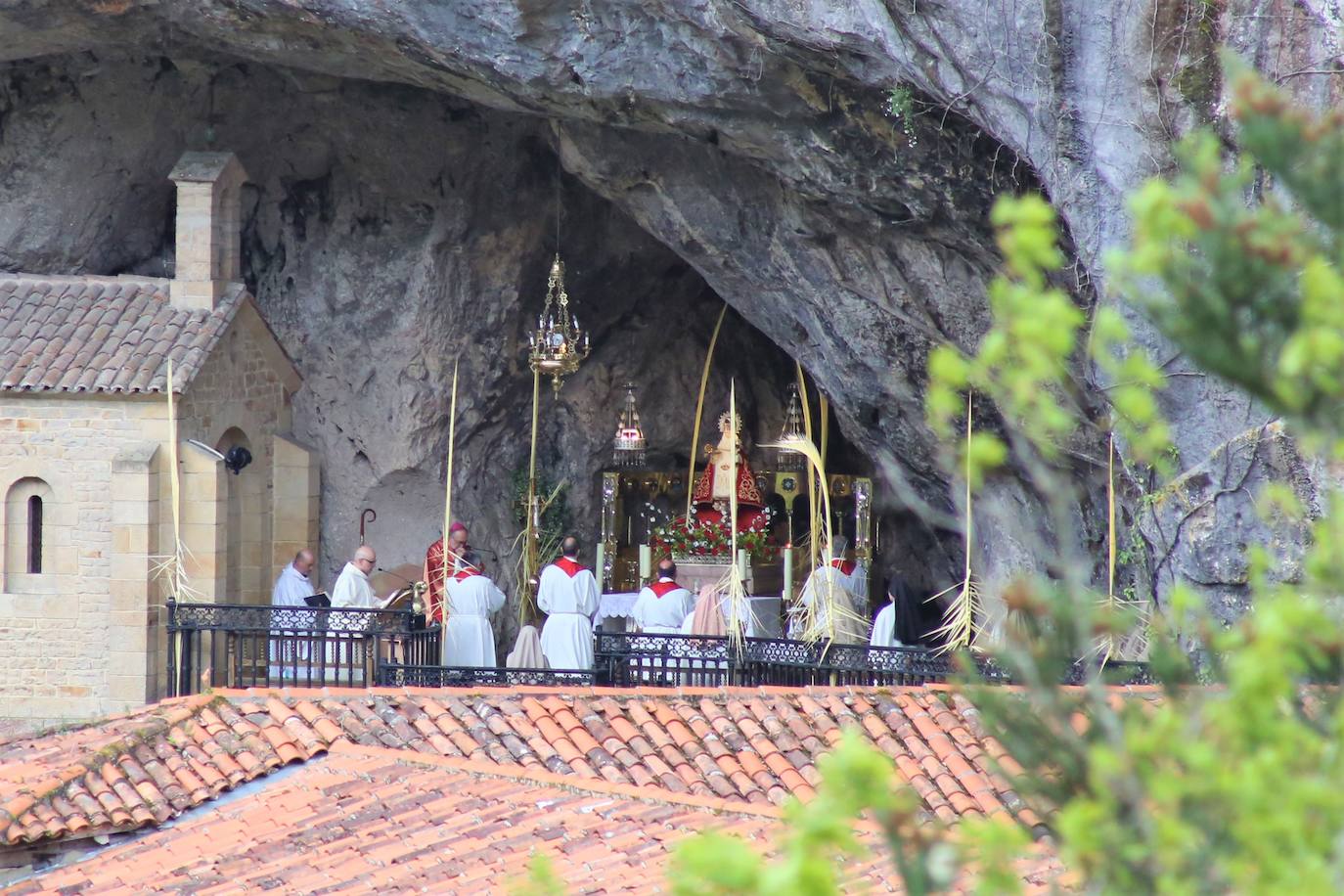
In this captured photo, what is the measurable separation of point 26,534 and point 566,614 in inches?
236

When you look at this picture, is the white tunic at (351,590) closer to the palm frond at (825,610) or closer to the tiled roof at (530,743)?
the tiled roof at (530,743)

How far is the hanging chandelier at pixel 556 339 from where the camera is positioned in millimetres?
20562

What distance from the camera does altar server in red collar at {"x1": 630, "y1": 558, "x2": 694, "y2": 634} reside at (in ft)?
63.4

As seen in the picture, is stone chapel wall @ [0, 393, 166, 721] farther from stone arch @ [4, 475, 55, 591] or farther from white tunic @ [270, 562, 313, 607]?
white tunic @ [270, 562, 313, 607]

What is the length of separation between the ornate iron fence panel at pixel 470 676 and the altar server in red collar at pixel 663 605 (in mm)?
2521

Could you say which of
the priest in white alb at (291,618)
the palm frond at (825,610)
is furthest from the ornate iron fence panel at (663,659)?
the priest in white alb at (291,618)

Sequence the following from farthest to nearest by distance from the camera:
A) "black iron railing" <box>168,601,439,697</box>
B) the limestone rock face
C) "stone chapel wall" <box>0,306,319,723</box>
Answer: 1. "stone chapel wall" <box>0,306,319,723</box>
2. "black iron railing" <box>168,601,439,697</box>
3. the limestone rock face

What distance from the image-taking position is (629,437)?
22562 mm

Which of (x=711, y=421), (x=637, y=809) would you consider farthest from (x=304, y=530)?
(x=637, y=809)

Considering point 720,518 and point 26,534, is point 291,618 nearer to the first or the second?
point 26,534

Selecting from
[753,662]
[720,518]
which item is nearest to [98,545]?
[753,662]

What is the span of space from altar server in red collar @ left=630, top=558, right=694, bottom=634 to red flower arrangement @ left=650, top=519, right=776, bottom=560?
204 cm

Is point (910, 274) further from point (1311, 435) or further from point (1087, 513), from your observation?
point (1311, 435)

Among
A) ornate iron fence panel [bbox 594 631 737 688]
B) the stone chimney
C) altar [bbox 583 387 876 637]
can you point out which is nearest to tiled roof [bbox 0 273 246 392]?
the stone chimney
